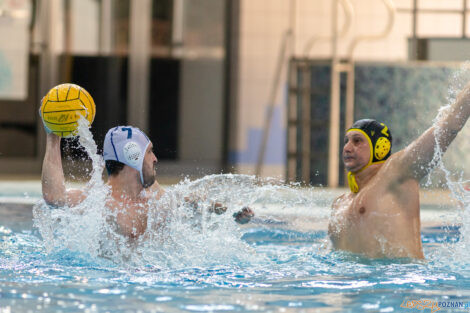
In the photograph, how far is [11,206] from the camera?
662 cm

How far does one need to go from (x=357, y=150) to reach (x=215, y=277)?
1095 millimetres

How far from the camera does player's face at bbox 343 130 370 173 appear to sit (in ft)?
13.0

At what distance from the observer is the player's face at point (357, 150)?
3953mm

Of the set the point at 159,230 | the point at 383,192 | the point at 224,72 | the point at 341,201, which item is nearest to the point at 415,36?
the point at 224,72

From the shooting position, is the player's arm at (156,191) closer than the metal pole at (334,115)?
Yes

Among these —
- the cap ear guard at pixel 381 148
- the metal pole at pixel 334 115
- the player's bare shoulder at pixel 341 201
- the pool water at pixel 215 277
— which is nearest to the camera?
the pool water at pixel 215 277

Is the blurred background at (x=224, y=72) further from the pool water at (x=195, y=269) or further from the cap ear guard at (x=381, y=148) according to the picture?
the cap ear guard at (x=381, y=148)

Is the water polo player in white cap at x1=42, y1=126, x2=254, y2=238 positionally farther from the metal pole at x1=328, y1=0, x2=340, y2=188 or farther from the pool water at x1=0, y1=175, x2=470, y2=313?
the metal pole at x1=328, y1=0, x2=340, y2=188

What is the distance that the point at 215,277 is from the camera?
3.48 meters

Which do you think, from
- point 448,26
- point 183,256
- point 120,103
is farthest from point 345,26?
point 183,256

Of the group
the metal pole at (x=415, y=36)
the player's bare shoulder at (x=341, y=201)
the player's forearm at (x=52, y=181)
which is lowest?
the player's bare shoulder at (x=341, y=201)

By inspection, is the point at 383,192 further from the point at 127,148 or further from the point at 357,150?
the point at 127,148

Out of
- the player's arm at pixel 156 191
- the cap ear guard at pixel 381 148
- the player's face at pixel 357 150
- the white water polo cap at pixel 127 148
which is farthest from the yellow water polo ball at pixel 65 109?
the cap ear guard at pixel 381 148

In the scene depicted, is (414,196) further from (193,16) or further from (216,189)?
(193,16)
